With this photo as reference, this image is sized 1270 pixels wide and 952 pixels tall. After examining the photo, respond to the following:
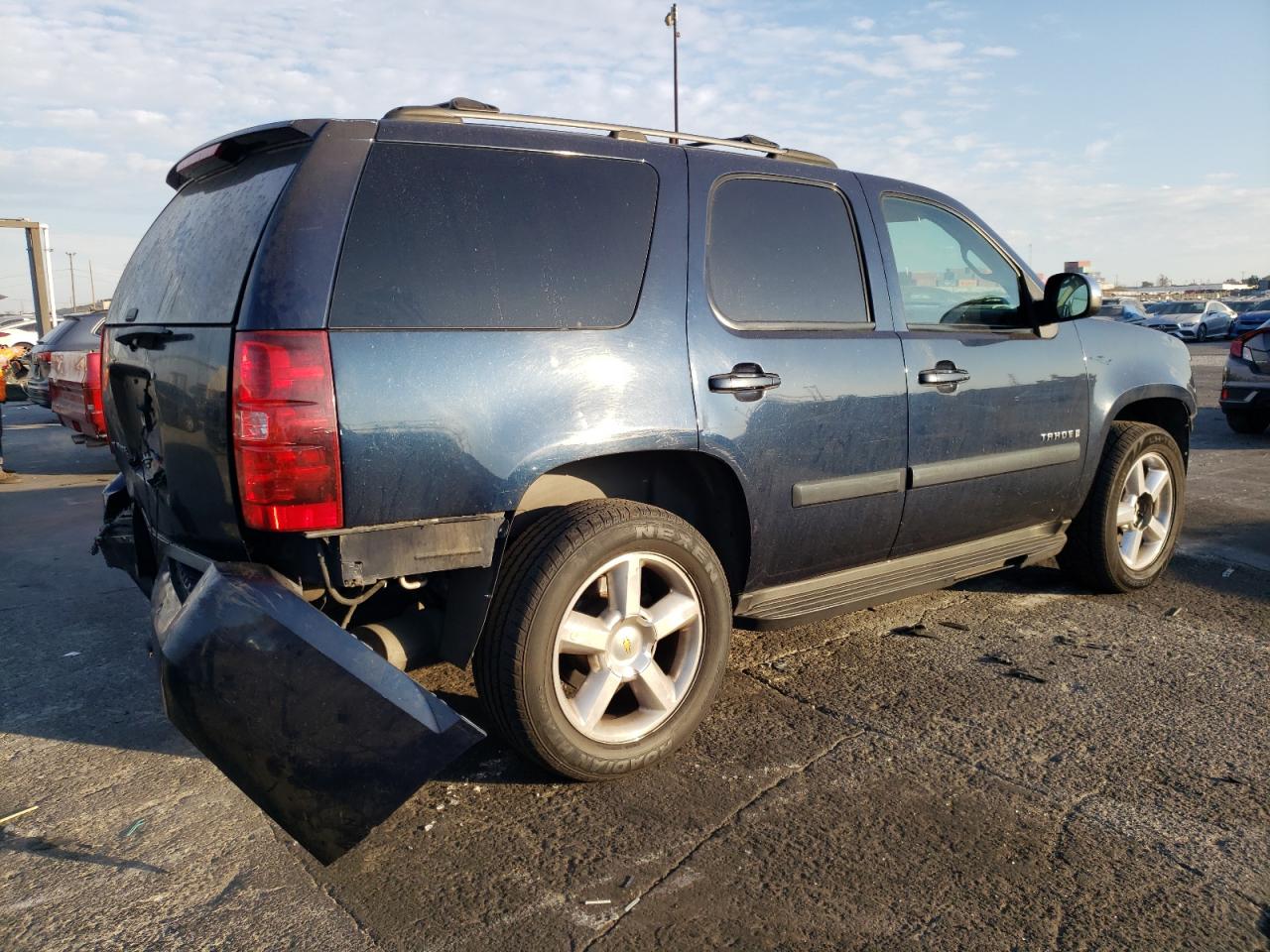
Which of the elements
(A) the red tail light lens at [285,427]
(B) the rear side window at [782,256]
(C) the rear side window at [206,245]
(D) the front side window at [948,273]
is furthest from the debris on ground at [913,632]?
(C) the rear side window at [206,245]

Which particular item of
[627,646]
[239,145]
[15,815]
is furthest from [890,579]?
[15,815]

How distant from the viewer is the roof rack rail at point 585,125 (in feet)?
9.36

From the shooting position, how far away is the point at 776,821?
275 centimetres

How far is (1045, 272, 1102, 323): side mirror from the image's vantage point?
4.12 meters

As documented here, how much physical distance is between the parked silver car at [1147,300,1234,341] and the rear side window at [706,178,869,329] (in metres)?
38.1

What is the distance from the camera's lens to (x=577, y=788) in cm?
298

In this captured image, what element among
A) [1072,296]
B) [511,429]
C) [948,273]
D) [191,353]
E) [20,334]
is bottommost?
[20,334]

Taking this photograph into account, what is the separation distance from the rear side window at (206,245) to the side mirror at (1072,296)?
122 inches

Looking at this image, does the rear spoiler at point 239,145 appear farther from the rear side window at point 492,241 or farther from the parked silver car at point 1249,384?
Result: the parked silver car at point 1249,384

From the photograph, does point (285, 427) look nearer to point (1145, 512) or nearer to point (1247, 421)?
point (1145, 512)

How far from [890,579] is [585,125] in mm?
2020

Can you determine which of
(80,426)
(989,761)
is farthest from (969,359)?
(80,426)

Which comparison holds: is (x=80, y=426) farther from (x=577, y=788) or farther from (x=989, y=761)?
(x=989, y=761)

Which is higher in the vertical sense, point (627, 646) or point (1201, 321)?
point (1201, 321)
